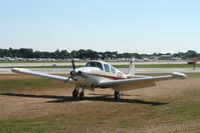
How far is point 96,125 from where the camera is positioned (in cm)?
1177

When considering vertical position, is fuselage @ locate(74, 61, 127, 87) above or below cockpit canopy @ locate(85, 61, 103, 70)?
below

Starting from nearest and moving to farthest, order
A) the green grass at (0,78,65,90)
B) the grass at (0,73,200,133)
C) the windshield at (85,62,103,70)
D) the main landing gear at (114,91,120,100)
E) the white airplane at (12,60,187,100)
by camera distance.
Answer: the grass at (0,73,200,133) < the white airplane at (12,60,187,100) < the windshield at (85,62,103,70) < the main landing gear at (114,91,120,100) < the green grass at (0,78,65,90)

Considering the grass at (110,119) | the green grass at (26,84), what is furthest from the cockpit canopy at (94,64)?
the green grass at (26,84)

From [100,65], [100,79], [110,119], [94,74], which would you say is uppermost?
[100,65]

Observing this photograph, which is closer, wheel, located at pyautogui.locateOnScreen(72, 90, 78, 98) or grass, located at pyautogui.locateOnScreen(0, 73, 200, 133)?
grass, located at pyautogui.locateOnScreen(0, 73, 200, 133)

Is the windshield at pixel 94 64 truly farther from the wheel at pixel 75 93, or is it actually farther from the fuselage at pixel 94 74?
the wheel at pixel 75 93

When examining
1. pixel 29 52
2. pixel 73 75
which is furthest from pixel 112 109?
pixel 29 52

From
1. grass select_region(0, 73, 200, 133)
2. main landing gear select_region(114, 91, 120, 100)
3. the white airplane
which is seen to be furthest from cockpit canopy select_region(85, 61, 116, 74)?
grass select_region(0, 73, 200, 133)

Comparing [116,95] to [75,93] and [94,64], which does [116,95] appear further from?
[75,93]

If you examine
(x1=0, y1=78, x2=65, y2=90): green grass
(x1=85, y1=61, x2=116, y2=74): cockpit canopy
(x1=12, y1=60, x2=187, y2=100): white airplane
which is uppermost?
(x1=85, y1=61, x2=116, y2=74): cockpit canopy

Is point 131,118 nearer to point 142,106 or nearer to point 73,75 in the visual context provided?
point 142,106

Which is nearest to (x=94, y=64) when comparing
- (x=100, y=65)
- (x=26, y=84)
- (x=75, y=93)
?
(x=100, y=65)

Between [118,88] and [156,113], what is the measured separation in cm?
685

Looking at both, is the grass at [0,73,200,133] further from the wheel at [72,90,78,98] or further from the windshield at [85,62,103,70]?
the windshield at [85,62,103,70]
